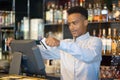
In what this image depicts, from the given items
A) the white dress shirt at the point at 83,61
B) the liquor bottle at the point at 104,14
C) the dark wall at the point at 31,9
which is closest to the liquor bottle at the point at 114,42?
the liquor bottle at the point at 104,14

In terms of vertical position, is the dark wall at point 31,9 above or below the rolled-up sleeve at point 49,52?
above

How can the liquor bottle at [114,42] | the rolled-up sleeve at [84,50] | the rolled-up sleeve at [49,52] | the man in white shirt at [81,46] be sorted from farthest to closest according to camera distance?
1. the liquor bottle at [114,42]
2. the rolled-up sleeve at [49,52]
3. the man in white shirt at [81,46]
4. the rolled-up sleeve at [84,50]

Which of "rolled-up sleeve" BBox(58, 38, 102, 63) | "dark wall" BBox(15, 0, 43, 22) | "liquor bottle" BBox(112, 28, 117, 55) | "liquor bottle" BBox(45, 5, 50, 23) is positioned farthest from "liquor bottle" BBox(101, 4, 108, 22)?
"rolled-up sleeve" BBox(58, 38, 102, 63)

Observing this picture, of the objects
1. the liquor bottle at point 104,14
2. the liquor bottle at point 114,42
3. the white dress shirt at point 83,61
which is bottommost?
the white dress shirt at point 83,61

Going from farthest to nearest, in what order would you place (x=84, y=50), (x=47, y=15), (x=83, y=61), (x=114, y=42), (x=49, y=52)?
(x=47, y=15) → (x=114, y=42) → (x=49, y=52) → (x=83, y=61) → (x=84, y=50)

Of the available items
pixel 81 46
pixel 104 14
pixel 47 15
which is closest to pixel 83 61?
pixel 81 46

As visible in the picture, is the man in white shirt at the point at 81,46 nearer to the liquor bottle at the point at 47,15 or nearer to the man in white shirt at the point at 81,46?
the man in white shirt at the point at 81,46

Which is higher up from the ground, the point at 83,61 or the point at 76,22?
the point at 76,22

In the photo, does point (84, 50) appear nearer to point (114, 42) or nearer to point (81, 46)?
point (81, 46)

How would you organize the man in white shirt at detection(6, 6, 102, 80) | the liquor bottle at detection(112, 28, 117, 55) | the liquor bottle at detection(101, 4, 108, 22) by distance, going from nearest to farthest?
the man in white shirt at detection(6, 6, 102, 80)
the liquor bottle at detection(112, 28, 117, 55)
the liquor bottle at detection(101, 4, 108, 22)

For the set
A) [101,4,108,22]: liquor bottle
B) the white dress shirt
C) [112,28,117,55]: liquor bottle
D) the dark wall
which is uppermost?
the dark wall

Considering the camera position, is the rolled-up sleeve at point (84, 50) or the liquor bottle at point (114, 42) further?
the liquor bottle at point (114, 42)

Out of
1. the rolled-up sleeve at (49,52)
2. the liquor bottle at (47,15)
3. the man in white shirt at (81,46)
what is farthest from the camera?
the liquor bottle at (47,15)

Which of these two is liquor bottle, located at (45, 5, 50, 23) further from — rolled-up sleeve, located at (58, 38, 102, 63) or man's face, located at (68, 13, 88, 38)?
rolled-up sleeve, located at (58, 38, 102, 63)
